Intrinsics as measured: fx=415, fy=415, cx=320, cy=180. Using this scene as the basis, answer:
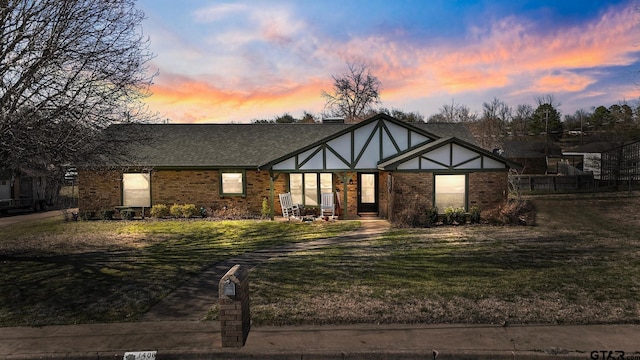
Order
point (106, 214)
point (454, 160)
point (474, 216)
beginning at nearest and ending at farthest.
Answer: point (474, 216), point (454, 160), point (106, 214)

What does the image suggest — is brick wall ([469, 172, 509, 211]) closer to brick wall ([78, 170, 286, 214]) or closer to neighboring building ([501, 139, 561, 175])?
brick wall ([78, 170, 286, 214])

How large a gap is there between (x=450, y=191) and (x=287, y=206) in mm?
7467

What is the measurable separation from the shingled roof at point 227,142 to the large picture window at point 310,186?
2.00 meters

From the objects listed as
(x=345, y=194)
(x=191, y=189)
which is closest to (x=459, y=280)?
(x=345, y=194)

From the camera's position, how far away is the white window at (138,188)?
21234 millimetres

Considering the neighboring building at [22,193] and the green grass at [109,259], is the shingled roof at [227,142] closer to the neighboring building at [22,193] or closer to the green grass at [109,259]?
the green grass at [109,259]

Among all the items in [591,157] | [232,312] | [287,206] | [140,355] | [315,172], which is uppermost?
[591,157]

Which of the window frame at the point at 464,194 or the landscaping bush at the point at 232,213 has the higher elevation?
the window frame at the point at 464,194

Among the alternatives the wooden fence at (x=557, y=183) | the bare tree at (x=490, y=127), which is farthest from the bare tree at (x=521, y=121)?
the wooden fence at (x=557, y=183)

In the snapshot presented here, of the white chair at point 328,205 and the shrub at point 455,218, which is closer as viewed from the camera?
the shrub at point 455,218

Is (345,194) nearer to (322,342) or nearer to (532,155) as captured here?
(322,342)

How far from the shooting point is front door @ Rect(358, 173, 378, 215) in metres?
21.0

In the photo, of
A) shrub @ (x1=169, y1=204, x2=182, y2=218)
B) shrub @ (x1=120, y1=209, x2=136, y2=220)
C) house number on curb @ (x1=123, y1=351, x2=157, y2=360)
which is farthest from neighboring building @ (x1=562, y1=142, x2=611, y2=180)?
house number on curb @ (x1=123, y1=351, x2=157, y2=360)

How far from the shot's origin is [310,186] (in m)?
20.5
